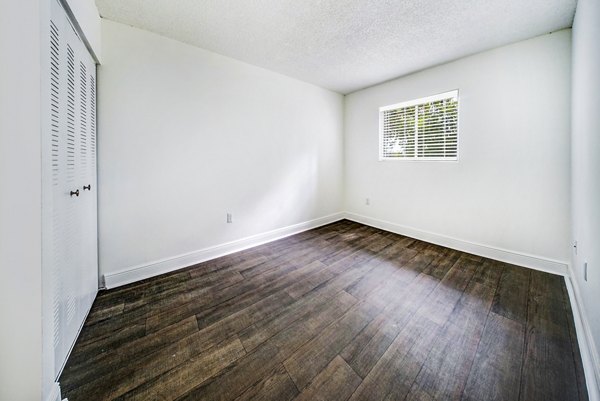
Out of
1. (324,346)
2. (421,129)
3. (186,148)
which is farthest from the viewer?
(421,129)

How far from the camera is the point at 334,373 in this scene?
1.23 meters

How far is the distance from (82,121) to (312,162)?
2.83 m

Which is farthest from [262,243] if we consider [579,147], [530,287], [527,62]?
[527,62]

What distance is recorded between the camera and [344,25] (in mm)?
2082

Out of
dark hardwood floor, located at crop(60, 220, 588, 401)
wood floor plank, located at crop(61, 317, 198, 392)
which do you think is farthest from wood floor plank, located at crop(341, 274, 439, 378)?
wood floor plank, located at crop(61, 317, 198, 392)

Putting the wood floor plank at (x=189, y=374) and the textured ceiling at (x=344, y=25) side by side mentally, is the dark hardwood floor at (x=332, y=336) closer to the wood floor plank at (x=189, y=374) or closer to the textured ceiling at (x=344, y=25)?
the wood floor plank at (x=189, y=374)

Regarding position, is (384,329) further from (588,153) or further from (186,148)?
(186,148)

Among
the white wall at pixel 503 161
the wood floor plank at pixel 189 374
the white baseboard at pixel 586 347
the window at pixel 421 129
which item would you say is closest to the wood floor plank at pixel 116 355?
the wood floor plank at pixel 189 374

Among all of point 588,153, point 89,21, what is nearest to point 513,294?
point 588,153

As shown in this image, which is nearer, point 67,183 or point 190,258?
point 67,183

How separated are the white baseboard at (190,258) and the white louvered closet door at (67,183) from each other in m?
0.26

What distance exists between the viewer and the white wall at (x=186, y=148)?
204 centimetres

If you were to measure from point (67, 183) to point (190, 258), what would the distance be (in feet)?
4.67

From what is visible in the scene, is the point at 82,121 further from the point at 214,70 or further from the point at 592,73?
the point at 592,73
